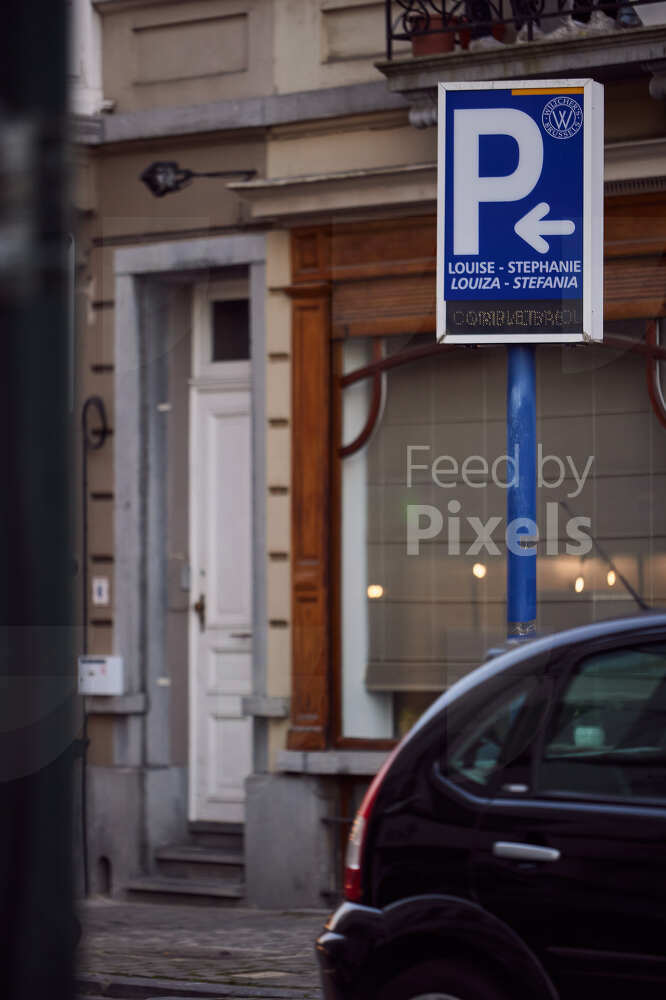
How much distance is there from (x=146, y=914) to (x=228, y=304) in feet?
13.3

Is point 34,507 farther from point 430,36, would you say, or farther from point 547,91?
point 430,36

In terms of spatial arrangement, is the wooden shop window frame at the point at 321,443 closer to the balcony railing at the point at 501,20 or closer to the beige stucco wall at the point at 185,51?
the balcony railing at the point at 501,20

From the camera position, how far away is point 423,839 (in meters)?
4.71

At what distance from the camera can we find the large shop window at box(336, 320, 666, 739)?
9.61 metres

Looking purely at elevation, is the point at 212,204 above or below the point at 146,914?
above

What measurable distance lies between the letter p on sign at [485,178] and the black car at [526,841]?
294 cm

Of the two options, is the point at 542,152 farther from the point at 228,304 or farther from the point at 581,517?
the point at 228,304

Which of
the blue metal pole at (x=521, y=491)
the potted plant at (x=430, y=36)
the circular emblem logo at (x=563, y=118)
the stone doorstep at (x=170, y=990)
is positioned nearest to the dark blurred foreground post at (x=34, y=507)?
the blue metal pole at (x=521, y=491)

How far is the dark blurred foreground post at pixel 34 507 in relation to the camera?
2096 mm

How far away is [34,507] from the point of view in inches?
84.0

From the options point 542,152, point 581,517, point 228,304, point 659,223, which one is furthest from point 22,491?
point 228,304

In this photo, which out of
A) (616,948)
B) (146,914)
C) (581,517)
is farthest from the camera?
(146,914)

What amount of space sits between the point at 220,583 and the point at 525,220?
499cm

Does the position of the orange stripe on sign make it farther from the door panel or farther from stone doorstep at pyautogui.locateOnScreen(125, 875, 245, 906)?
stone doorstep at pyautogui.locateOnScreen(125, 875, 245, 906)
